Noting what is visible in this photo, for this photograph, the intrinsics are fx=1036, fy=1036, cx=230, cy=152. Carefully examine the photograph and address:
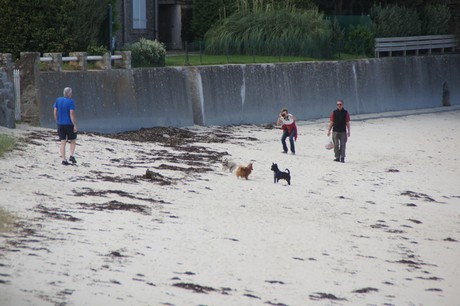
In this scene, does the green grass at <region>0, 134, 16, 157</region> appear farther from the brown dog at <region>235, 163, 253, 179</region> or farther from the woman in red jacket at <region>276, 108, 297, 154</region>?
the woman in red jacket at <region>276, 108, 297, 154</region>

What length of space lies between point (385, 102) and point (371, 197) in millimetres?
21812

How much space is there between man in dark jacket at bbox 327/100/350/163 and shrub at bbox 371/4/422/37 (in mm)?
18021

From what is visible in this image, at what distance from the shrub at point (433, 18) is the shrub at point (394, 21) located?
1.16 metres

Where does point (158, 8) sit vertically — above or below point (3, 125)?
above

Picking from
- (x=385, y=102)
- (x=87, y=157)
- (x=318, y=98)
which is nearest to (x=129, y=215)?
(x=87, y=157)

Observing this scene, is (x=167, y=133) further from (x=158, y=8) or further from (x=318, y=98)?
(x=158, y=8)

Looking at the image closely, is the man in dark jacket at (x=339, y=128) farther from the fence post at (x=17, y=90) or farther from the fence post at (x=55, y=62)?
the fence post at (x=17, y=90)

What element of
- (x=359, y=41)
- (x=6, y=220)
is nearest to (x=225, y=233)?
(x=6, y=220)

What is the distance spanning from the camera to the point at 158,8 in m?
45.5

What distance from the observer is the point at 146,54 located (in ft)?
114

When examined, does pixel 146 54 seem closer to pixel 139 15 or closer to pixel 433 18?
pixel 139 15

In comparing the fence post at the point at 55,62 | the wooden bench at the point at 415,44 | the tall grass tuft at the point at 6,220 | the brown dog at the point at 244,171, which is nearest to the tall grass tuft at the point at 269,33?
the wooden bench at the point at 415,44

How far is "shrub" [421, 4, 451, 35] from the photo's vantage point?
4850 centimetres

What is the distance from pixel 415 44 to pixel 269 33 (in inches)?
354
